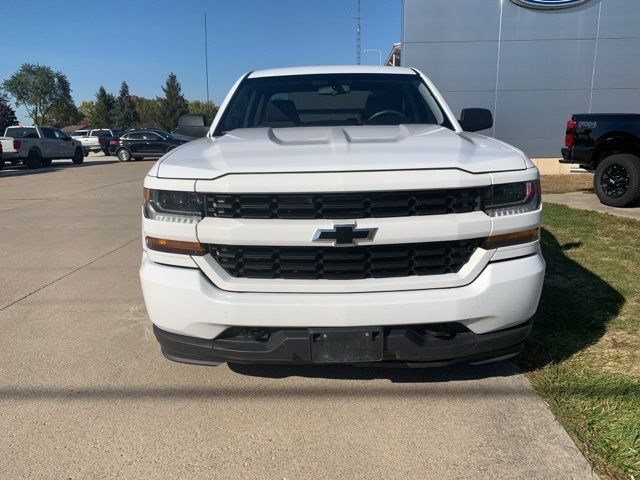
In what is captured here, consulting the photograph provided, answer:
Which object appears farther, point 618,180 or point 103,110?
point 103,110

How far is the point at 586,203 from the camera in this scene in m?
9.19

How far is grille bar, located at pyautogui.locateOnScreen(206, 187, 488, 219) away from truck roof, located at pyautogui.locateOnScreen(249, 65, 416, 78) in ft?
7.30

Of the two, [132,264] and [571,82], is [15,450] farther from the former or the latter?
[571,82]

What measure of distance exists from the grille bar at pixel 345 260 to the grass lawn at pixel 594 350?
1.00 meters

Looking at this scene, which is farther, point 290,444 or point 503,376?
point 503,376

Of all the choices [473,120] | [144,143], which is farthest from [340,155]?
[144,143]

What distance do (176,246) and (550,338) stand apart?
250cm

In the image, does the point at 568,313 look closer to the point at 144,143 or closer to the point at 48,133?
the point at 48,133

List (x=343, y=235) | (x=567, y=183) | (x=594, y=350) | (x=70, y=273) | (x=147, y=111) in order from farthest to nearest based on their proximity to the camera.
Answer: (x=147, y=111)
(x=567, y=183)
(x=70, y=273)
(x=594, y=350)
(x=343, y=235)

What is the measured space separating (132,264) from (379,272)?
4073 millimetres

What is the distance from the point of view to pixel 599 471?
7.20 feet

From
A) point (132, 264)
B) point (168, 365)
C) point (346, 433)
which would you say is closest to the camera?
point (346, 433)

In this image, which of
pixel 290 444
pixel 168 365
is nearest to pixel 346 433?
pixel 290 444

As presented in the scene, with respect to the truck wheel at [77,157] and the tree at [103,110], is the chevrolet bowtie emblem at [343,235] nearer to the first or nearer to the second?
the truck wheel at [77,157]
